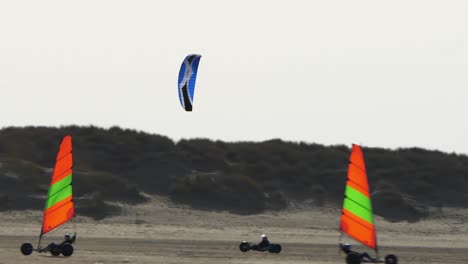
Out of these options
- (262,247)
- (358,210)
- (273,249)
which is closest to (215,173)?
(273,249)

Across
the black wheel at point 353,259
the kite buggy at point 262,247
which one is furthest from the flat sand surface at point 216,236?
the black wheel at point 353,259

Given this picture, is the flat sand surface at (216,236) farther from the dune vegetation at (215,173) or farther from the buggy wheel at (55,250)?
the dune vegetation at (215,173)

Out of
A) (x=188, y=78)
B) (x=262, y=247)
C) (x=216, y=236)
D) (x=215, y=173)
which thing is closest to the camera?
(x=262, y=247)

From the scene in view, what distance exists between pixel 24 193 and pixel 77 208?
6.10 ft

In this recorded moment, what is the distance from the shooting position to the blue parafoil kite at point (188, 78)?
98.9 ft

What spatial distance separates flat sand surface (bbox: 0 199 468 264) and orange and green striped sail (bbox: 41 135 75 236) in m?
0.73

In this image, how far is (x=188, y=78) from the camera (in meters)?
30.5

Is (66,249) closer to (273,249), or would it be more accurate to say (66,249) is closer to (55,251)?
(55,251)

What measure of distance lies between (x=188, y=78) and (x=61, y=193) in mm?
4220

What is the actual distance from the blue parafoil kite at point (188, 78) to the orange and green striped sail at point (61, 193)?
313cm

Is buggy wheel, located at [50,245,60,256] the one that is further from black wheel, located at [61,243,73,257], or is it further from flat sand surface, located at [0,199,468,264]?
flat sand surface, located at [0,199,468,264]

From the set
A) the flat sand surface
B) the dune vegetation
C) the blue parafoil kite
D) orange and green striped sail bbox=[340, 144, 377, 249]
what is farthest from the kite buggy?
the dune vegetation

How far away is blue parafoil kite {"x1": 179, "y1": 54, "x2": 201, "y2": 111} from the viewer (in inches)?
1187

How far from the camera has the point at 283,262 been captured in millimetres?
26578
